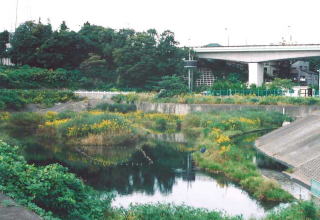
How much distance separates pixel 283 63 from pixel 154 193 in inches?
2418

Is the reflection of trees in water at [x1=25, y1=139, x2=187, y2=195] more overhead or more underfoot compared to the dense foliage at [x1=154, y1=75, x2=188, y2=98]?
more underfoot

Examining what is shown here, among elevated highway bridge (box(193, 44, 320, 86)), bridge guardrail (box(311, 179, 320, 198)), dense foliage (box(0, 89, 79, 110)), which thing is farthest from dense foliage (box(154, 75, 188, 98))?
bridge guardrail (box(311, 179, 320, 198))

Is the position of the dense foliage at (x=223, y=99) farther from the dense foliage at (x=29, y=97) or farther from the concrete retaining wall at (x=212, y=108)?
the dense foliage at (x=29, y=97)

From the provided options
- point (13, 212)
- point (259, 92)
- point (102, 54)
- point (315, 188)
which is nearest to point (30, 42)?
point (102, 54)

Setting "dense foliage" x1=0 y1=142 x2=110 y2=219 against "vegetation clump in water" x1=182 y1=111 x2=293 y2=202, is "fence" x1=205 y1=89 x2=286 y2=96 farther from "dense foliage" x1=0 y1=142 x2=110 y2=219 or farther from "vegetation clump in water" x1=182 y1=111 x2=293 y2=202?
"dense foliage" x1=0 y1=142 x2=110 y2=219

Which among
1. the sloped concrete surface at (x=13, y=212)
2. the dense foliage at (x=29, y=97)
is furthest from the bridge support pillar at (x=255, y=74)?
the sloped concrete surface at (x=13, y=212)

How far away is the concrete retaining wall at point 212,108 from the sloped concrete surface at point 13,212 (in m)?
36.0

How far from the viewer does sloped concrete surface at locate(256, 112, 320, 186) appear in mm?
22834

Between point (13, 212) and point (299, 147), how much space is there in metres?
20.4

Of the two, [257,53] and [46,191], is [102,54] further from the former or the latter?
[46,191]

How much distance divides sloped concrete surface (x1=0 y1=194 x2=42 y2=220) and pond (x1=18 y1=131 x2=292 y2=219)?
7.17m

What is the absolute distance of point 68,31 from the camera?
6681 cm

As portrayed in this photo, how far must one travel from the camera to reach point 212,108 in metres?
47.6

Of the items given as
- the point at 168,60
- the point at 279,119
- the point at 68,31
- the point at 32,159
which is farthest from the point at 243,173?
the point at 68,31
